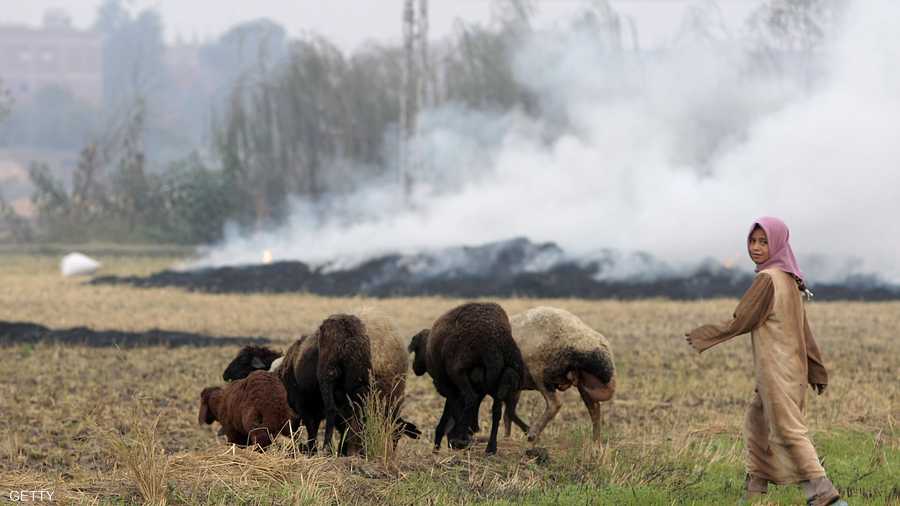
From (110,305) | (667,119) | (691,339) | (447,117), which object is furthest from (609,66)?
(691,339)

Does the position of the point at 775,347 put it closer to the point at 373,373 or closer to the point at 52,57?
the point at 373,373

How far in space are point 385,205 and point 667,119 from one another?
13.3m

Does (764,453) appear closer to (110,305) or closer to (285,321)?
(285,321)

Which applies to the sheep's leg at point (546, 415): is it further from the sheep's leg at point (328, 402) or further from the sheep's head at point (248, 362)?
the sheep's head at point (248, 362)

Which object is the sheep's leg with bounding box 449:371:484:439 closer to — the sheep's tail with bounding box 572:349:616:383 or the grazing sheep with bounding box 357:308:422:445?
the grazing sheep with bounding box 357:308:422:445

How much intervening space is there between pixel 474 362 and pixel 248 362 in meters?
2.45

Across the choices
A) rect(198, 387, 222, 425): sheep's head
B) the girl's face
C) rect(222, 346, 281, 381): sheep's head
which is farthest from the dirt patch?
the girl's face

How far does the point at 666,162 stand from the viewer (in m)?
37.1

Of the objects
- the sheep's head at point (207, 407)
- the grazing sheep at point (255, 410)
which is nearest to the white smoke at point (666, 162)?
the sheep's head at point (207, 407)

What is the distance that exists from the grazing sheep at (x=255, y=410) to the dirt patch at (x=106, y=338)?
888 cm

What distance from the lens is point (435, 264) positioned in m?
32.9

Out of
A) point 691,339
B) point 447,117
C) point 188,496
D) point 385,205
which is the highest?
point 447,117

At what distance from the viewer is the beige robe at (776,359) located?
8.05 meters

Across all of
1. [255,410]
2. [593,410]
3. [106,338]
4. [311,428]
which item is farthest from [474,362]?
[106,338]
